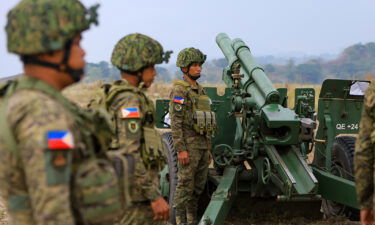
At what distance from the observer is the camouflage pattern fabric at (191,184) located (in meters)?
5.82

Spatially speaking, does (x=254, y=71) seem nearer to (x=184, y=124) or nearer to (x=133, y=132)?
(x=184, y=124)

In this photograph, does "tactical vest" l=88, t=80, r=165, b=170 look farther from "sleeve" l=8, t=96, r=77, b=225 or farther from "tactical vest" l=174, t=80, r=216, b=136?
"tactical vest" l=174, t=80, r=216, b=136

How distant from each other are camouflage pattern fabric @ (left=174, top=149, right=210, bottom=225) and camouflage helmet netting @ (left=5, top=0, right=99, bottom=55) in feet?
12.2

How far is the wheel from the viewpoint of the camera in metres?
6.42

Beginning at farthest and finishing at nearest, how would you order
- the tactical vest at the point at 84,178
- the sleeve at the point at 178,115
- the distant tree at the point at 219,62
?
the distant tree at the point at 219,62 < the sleeve at the point at 178,115 < the tactical vest at the point at 84,178

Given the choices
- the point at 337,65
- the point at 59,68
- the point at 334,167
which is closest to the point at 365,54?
the point at 337,65

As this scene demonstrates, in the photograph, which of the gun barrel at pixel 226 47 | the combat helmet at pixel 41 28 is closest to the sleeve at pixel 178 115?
the gun barrel at pixel 226 47

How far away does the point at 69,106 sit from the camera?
7.42 ft

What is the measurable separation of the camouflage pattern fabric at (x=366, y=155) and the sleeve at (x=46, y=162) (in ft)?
6.06

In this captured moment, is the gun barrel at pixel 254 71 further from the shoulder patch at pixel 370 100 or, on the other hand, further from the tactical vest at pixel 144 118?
the shoulder patch at pixel 370 100

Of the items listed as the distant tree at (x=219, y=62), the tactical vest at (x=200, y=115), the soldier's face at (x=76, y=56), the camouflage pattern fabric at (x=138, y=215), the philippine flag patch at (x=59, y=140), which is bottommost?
the distant tree at (x=219, y=62)

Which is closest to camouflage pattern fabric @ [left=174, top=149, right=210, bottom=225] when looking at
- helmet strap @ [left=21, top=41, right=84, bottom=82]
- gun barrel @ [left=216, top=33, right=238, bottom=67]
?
gun barrel @ [left=216, top=33, right=238, bottom=67]

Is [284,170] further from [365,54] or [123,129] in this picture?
[365,54]

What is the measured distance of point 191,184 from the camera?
5848mm
